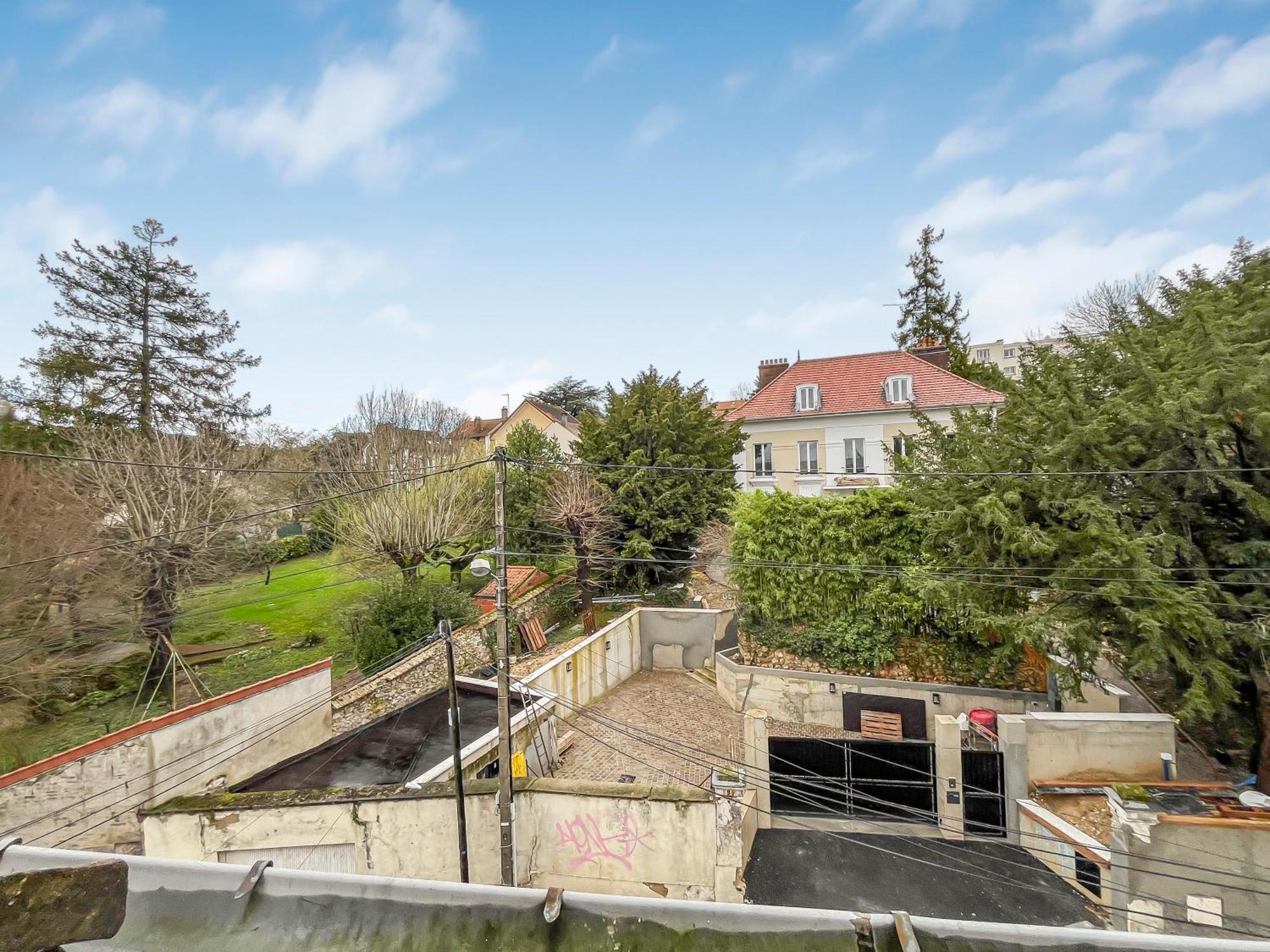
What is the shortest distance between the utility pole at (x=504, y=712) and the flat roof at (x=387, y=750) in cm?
303

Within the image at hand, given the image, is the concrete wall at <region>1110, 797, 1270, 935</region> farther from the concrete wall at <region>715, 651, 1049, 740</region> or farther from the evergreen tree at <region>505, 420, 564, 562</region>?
the evergreen tree at <region>505, 420, 564, 562</region>

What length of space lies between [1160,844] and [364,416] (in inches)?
1184

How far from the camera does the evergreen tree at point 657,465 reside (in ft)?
68.7

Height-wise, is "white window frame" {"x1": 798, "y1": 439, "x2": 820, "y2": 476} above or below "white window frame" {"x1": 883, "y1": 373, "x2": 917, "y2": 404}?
below

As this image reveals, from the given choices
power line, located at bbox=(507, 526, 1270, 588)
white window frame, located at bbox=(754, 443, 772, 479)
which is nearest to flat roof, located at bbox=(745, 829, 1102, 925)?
power line, located at bbox=(507, 526, 1270, 588)

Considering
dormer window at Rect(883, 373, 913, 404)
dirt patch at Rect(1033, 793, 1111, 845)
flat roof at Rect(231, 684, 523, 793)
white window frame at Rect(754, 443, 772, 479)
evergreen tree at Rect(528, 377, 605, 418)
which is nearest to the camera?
dirt patch at Rect(1033, 793, 1111, 845)

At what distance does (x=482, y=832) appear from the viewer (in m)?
9.14

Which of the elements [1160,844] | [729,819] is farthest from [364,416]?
[1160,844]

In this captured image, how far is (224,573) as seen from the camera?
54.0 ft

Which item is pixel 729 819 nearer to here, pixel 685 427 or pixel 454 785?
pixel 454 785

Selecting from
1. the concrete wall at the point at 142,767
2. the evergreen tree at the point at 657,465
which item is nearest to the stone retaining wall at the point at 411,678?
the concrete wall at the point at 142,767

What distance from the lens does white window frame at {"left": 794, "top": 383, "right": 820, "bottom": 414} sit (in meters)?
25.2

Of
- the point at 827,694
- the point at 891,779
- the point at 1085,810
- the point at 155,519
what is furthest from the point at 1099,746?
the point at 155,519

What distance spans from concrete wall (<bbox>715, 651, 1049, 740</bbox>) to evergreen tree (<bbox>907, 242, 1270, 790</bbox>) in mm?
2784
